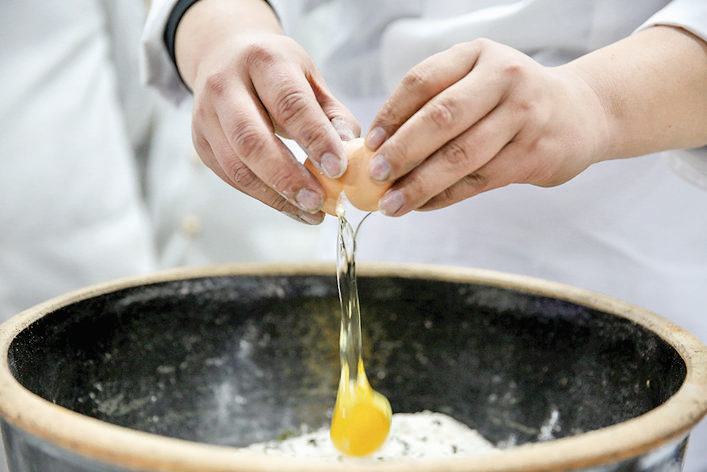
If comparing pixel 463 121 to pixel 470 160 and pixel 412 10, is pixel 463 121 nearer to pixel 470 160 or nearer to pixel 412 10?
pixel 470 160

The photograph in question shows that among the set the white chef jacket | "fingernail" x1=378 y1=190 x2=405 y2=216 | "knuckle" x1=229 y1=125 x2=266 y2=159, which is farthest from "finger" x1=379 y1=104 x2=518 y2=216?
the white chef jacket

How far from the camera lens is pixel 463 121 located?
469 mm

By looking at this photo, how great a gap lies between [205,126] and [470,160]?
231 millimetres

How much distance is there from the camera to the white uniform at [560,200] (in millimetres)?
759

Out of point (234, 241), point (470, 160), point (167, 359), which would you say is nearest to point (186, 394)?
point (167, 359)

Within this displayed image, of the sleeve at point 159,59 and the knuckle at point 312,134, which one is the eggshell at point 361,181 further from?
the sleeve at point 159,59

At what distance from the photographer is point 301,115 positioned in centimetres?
51

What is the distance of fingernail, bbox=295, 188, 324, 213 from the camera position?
1.69 ft

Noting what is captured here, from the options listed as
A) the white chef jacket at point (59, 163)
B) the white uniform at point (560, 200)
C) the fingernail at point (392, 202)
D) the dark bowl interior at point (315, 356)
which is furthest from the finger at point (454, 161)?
the white chef jacket at point (59, 163)

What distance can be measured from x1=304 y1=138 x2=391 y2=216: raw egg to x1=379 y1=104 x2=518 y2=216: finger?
0.06ft

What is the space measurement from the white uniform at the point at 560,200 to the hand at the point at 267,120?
0.74 feet

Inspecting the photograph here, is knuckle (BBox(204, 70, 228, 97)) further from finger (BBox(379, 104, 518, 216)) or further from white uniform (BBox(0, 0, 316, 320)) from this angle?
white uniform (BBox(0, 0, 316, 320))

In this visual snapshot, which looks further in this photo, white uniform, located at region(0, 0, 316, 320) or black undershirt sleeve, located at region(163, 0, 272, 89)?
white uniform, located at region(0, 0, 316, 320)

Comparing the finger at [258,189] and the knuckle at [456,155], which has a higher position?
the knuckle at [456,155]
